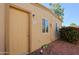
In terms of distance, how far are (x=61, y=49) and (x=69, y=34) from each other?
0.45 meters

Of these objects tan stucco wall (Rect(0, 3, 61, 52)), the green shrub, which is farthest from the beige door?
the green shrub

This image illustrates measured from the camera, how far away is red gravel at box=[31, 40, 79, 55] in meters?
3.98

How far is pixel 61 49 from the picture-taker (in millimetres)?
4020

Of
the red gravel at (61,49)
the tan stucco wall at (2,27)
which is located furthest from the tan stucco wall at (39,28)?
the tan stucco wall at (2,27)

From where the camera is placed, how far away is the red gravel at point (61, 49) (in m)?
3.98

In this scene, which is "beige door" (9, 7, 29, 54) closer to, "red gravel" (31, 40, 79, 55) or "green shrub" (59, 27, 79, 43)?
"red gravel" (31, 40, 79, 55)

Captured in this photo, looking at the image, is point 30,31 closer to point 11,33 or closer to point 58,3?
point 11,33

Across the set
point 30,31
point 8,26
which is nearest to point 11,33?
point 8,26

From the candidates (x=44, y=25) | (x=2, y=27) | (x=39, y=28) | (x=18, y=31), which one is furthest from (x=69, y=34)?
(x=2, y=27)

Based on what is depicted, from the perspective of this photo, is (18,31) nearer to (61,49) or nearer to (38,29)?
(38,29)

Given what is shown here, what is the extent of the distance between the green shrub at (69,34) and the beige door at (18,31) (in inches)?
37.0

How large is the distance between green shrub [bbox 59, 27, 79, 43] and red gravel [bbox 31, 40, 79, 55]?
0.13m

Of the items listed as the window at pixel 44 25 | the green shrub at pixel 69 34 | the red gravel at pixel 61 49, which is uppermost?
the window at pixel 44 25

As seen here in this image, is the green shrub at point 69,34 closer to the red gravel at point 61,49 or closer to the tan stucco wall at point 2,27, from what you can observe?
the red gravel at point 61,49
